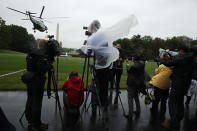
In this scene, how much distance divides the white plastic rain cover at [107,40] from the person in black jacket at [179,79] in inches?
58.4

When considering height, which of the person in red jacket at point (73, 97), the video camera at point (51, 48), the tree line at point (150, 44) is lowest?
the person in red jacket at point (73, 97)

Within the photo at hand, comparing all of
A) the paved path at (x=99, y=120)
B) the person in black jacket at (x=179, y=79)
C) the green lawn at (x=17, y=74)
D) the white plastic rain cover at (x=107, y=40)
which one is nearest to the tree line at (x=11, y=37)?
the green lawn at (x=17, y=74)

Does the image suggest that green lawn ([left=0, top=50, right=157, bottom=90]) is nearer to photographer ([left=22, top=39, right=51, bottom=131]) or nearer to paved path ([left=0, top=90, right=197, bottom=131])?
paved path ([left=0, top=90, right=197, bottom=131])

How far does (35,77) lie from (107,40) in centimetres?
178

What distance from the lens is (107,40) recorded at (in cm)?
291

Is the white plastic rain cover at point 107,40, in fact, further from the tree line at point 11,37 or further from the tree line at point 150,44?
the tree line at point 150,44

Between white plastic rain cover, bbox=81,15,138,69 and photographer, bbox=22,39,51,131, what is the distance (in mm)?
937

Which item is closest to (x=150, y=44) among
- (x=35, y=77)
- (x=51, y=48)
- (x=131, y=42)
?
(x=131, y=42)

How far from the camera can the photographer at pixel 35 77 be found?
9.43 ft

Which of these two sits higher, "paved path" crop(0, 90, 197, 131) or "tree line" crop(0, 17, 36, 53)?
"tree line" crop(0, 17, 36, 53)

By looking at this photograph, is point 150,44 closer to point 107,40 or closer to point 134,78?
point 134,78

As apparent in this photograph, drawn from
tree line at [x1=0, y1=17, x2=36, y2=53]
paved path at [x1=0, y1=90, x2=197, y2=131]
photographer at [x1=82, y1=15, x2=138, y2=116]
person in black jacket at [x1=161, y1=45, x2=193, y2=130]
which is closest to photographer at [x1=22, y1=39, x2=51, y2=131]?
paved path at [x1=0, y1=90, x2=197, y2=131]

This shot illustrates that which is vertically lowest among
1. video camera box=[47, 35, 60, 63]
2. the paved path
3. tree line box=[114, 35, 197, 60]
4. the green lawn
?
the paved path

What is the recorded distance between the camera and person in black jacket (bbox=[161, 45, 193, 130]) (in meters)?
3.30
